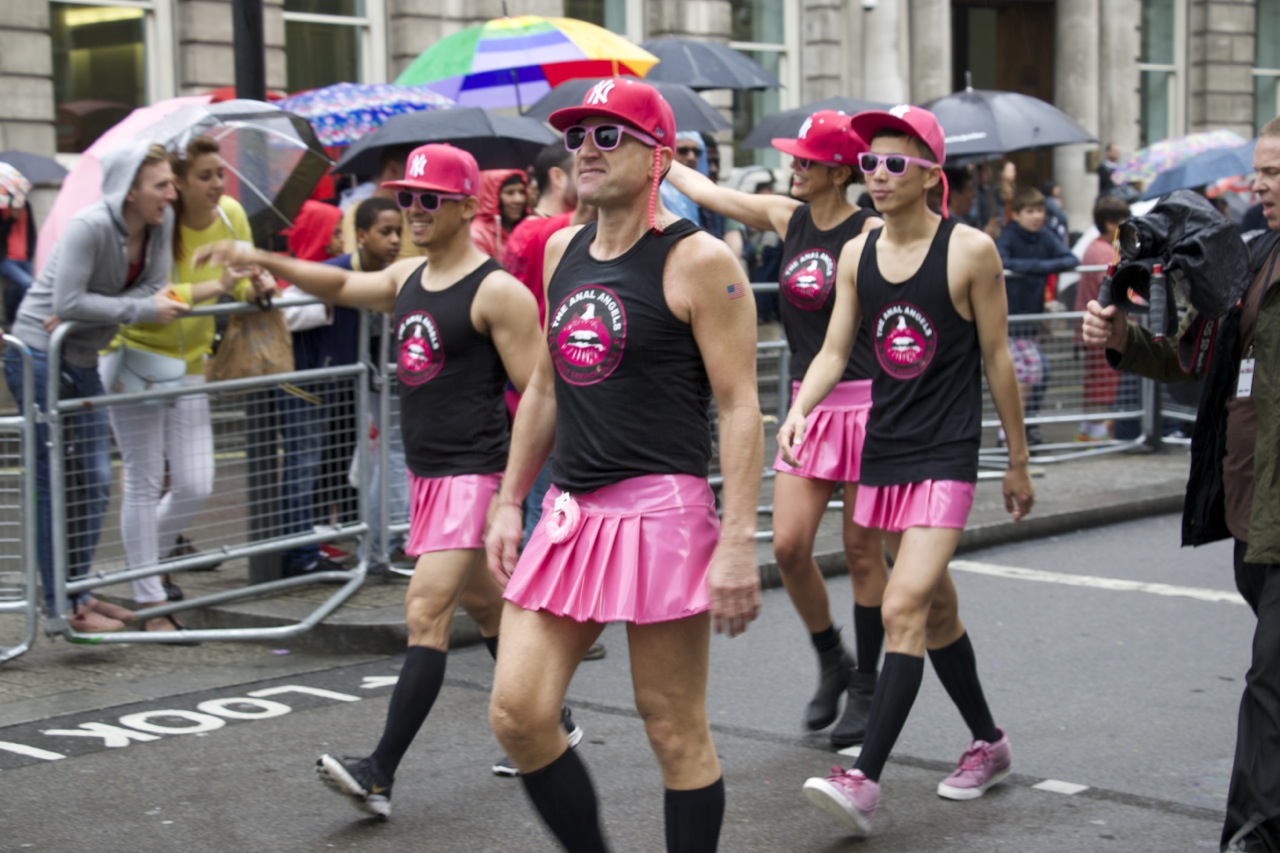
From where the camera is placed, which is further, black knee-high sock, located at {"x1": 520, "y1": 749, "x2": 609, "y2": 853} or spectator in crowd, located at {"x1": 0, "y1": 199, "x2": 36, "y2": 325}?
spectator in crowd, located at {"x1": 0, "y1": 199, "x2": 36, "y2": 325}

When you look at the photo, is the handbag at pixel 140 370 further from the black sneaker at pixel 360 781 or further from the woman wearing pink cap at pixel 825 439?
the black sneaker at pixel 360 781

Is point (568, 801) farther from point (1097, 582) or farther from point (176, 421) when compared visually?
point (1097, 582)

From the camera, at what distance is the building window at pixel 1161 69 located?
28656mm

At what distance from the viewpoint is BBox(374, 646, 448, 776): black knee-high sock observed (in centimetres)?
498

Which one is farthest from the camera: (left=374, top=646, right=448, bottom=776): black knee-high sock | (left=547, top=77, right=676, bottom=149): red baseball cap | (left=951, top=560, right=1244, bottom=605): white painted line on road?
(left=951, top=560, right=1244, bottom=605): white painted line on road

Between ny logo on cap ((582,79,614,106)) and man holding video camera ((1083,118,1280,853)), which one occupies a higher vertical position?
ny logo on cap ((582,79,614,106))

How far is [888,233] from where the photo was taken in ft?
17.9

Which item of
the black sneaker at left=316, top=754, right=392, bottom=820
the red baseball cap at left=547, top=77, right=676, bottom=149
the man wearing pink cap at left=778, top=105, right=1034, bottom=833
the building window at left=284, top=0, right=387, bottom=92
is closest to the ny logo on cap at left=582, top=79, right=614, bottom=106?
the red baseball cap at left=547, top=77, right=676, bottom=149

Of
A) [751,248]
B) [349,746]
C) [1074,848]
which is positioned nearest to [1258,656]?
[1074,848]

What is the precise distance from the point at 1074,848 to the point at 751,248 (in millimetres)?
10715

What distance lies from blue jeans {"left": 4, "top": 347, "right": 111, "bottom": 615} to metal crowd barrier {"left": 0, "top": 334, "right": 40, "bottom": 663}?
0.08 m

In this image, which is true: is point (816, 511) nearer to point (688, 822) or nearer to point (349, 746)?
point (349, 746)

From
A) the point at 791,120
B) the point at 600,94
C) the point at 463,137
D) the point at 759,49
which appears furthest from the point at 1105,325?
the point at 759,49

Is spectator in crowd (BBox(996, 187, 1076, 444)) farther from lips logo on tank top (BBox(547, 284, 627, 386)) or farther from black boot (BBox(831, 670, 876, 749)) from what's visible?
lips logo on tank top (BBox(547, 284, 627, 386))
